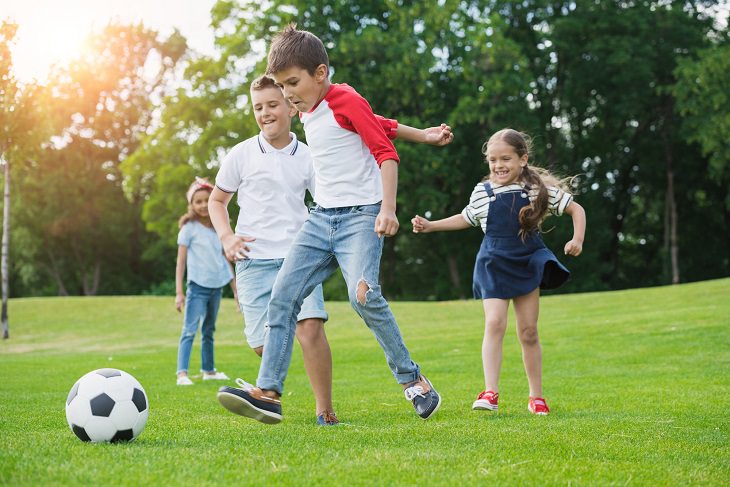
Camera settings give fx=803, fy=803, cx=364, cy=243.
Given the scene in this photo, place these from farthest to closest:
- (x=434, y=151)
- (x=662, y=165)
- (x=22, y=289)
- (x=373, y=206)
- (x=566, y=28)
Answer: (x=22, y=289)
(x=662, y=165)
(x=566, y=28)
(x=434, y=151)
(x=373, y=206)

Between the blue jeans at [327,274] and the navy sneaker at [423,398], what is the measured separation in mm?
58

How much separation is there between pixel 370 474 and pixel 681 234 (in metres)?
37.5

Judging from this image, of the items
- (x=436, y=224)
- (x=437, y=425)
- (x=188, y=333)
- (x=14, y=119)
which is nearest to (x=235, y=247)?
(x=436, y=224)

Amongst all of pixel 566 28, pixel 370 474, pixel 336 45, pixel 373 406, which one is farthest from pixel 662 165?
pixel 370 474

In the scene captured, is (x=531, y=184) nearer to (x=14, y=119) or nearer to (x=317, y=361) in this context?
(x=317, y=361)

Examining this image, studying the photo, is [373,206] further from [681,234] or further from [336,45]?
[681,234]

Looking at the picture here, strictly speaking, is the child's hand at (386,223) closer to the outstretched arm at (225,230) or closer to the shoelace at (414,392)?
the outstretched arm at (225,230)

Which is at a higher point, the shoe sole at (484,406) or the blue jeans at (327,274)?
the blue jeans at (327,274)

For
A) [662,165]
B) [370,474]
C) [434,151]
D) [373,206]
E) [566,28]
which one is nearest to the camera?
[370,474]

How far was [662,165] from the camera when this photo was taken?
3584 cm

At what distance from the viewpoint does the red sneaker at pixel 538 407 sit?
18.4 ft

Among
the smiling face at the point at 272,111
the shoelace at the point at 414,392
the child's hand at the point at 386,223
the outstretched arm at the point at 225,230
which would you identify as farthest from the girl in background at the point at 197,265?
the child's hand at the point at 386,223

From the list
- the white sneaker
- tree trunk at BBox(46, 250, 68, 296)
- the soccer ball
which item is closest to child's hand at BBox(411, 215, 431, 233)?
the soccer ball

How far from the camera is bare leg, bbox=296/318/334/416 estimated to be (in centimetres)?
513
